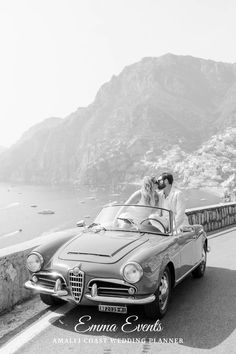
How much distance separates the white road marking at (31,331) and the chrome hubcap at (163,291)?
3.94 ft

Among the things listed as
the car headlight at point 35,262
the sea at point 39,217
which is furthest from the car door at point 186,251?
the sea at point 39,217

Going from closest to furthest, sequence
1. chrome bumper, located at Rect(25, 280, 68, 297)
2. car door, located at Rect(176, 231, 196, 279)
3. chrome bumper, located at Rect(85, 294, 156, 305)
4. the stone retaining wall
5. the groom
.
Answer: chrome bumper, located at Rect(85, 294, 156, 305) < chrome bumper, located at Rect(25, 280, 68, 297) < car door, located at Rect(176, 231, 196, 279) < the groom < the stone retaining wall

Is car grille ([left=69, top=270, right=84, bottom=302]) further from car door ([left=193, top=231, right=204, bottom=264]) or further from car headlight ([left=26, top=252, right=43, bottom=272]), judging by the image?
car door ([left=193, top=231, right=204, bottom=264])

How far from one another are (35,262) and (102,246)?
85cm

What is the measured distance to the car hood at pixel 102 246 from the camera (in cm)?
489

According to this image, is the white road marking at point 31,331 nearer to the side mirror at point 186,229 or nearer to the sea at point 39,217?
the side mirror at point 186,229

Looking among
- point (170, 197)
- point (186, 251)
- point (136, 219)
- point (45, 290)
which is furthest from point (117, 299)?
point (170, 197)

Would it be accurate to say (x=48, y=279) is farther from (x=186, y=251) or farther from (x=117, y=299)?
(x=186, y=251)

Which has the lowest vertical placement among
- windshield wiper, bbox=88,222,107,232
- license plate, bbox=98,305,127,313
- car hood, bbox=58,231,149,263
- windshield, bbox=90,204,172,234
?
license plate, bbox=98,305,127,313

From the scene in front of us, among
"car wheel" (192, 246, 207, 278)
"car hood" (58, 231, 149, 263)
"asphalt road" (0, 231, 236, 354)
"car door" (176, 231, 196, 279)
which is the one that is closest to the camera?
"asphalt road" (0, 231, 236, 354)

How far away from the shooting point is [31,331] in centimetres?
468

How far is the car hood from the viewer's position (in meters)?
4.89

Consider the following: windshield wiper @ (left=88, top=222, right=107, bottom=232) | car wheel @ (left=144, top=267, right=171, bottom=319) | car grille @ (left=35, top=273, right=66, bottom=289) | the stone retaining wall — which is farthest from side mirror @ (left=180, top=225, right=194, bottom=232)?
the stone retaining wall

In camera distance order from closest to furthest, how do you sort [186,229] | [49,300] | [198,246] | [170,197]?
[49,300]
[186,229]
[198,246]
[170,197]
